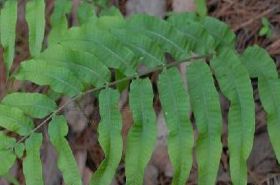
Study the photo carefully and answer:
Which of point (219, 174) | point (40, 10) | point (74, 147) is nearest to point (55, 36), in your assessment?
point (40, 10)

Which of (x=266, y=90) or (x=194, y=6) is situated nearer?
(x=266, y=90)

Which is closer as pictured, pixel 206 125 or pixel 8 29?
pixel 206 125

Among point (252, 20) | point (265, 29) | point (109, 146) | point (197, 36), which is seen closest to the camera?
point (109, 146)

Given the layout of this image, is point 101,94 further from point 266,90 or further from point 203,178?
point 266,90

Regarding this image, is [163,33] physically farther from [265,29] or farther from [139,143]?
[265,29]

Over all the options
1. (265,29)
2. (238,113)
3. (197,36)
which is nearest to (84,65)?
(197,36)

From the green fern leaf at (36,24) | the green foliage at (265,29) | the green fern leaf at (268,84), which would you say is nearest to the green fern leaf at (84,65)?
the green fern leaf at (36,24)
